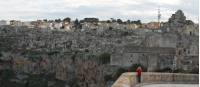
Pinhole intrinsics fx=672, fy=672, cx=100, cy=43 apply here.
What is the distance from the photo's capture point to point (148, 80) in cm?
1091

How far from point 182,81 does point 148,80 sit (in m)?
0.60

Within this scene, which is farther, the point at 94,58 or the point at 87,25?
the point at 87,25

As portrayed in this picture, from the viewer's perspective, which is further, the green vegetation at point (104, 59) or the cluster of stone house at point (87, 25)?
the cluster of stone house at point (87, 25)

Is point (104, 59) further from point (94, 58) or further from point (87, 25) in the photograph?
point (87, 25)

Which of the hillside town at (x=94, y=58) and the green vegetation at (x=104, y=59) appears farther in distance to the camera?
the green vegetation at (x=104, y=59)

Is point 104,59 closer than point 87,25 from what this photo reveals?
Yes

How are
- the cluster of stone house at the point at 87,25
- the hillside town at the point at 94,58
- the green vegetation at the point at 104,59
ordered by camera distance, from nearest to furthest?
the hillside town at the point at 94,58
the green vegetation at the point at 104,59
the cluster of stone house at the point at 87,25

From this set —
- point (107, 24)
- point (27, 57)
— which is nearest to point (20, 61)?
point (27, 57)

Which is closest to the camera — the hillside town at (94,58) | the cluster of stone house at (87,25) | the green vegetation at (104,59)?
the hillside town at (94,58)

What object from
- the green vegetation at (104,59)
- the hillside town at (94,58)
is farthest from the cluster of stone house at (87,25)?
the green vegetation at (104,59)

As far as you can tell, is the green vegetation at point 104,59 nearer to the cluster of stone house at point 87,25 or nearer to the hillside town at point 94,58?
the hillside town at point 94,58

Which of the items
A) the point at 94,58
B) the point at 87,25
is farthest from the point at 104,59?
the point at 87,25

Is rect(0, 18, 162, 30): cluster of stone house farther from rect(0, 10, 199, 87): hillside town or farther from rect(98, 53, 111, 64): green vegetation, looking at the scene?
rect(98, 53, 111, 64): green vegetation

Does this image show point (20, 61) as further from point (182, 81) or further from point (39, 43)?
point (182, 81)
